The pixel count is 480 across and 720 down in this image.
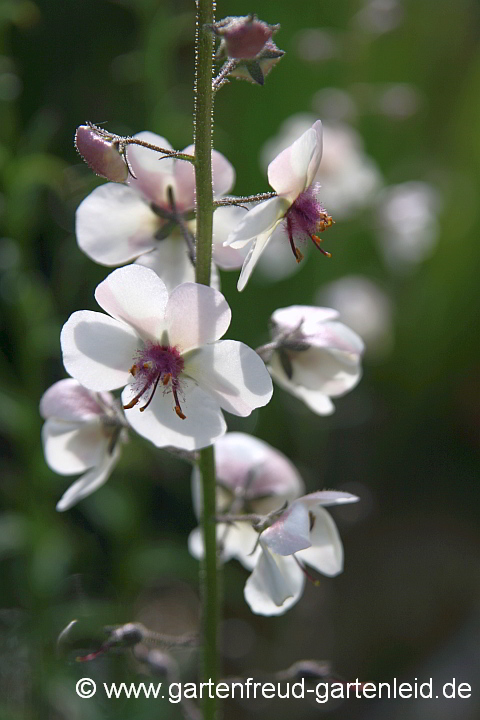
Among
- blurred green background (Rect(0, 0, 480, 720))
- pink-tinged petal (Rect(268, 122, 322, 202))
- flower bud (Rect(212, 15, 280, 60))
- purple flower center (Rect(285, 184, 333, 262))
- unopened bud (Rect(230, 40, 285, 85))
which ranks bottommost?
blurred green background (Rect(0, 0, 480, 720))

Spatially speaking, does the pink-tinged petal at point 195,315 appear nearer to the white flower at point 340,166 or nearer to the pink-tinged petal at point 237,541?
the pink-tinged petal at point 237,541

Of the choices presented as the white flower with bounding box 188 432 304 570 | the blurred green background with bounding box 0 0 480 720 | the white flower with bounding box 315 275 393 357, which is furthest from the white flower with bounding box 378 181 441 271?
the white flower with bounding box 188 432 304 570

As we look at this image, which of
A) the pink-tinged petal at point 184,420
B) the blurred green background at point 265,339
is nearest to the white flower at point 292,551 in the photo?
the pink-tinged petal at point 184,420

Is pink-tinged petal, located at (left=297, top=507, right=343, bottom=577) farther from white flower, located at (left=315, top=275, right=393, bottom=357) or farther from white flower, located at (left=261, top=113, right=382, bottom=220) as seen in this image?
white flower, located at (left=261, top=113, right=382, bottom=220)

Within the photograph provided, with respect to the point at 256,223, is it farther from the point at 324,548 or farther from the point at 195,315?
the point at 324,548

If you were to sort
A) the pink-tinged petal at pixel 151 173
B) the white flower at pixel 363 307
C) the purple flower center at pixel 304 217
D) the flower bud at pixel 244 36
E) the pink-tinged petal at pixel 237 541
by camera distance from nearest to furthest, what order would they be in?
the flower bud at pixel 244 36, the purple flower center at pixel 304 217, the pink-tinged petal at pixel 151 173, the pink-tinged petal at pixel 237 541, the white flower at pixel 363 307

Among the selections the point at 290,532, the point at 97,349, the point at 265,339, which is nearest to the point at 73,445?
the point at 97,349

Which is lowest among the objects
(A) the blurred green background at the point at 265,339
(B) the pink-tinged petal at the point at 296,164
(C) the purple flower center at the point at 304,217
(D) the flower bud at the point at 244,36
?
(A) the blurred green background at the point at 265,339
